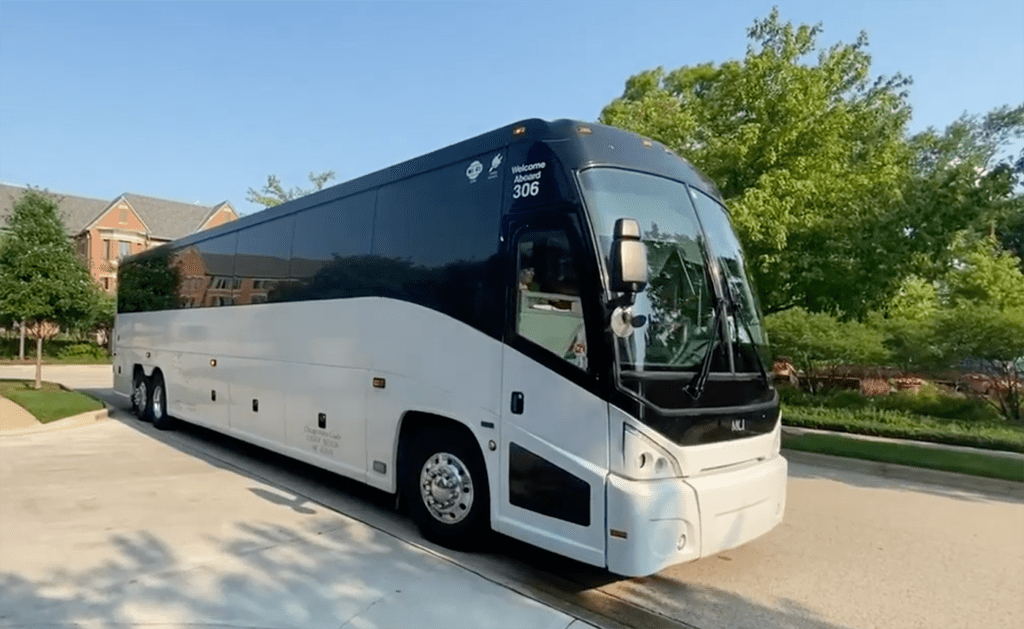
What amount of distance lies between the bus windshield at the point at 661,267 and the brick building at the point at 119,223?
51521 millimetres

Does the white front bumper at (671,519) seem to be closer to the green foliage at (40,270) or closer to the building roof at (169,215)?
the green foliage at (40,270)

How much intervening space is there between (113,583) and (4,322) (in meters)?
21.1

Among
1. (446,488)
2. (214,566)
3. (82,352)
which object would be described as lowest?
(82,352)

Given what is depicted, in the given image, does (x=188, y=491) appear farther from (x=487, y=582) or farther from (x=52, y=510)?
(x=487, y=582)

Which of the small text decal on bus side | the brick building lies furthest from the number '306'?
the brick building

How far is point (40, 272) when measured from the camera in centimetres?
1814

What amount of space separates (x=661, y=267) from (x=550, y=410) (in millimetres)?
1317

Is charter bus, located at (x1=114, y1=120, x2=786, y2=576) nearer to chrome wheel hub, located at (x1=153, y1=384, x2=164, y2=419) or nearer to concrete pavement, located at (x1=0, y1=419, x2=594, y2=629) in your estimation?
concrete pavement, located at (x1=0, y1=419, x2=594, y2=629)

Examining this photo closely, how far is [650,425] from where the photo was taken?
4422 mm

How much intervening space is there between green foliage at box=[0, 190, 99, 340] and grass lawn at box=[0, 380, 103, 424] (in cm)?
224

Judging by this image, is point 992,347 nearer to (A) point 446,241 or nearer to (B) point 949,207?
(B) point 949,207

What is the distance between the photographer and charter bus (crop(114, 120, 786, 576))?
446 centimetres

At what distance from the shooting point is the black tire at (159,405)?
39.5 feet

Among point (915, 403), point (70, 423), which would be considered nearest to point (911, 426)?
point (915, 403)
